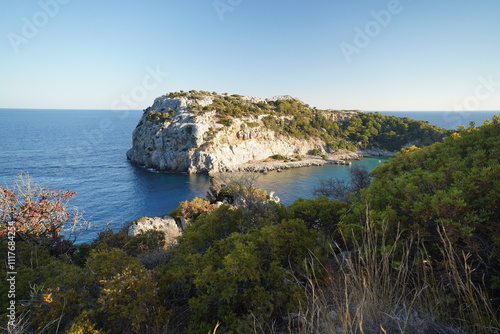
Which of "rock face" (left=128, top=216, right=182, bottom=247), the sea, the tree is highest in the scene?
the tree

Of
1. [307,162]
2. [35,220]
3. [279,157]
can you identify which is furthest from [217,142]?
[35,220]

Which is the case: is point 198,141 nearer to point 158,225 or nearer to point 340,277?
point 158,225

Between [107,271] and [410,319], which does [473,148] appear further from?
[107,271]

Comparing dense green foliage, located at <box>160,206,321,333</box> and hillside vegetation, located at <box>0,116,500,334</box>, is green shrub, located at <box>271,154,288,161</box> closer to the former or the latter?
hillside vegetation, located at <box>0,116,500,334</box>

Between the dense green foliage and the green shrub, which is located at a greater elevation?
the dense green foliage

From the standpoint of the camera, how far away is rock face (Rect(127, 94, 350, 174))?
4988 centimetres

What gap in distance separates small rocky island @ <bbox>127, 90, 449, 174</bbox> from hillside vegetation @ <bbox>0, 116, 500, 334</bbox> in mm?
44073

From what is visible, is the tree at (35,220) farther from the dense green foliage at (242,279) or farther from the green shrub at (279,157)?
the green shrub at (279,157)

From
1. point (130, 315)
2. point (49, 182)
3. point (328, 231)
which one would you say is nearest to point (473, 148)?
point (328, 231)

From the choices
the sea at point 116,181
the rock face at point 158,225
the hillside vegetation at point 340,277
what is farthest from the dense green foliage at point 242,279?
the sea at point 116,181

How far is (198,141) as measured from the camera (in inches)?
1994

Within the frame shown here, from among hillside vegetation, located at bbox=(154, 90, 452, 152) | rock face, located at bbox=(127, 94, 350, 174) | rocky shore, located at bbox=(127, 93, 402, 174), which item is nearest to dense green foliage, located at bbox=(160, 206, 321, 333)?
rocky shore, located at bbox=(127, 93, 402, 174)

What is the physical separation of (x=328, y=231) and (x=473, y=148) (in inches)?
141

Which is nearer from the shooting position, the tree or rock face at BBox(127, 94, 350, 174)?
the tree
